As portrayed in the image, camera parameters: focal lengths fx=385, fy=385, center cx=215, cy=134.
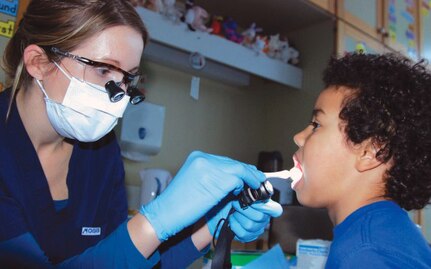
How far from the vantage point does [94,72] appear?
0.87 meters

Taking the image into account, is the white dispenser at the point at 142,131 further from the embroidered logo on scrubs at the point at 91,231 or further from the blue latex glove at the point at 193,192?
the blue latex glove at the point at 193,192

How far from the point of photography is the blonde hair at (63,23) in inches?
32.8

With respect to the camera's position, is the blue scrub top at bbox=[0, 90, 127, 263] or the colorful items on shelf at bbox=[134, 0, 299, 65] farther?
the colorful items on shelf at bbox=[134, 0, 299, 65]

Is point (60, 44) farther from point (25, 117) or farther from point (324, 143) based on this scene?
point (324, 143)

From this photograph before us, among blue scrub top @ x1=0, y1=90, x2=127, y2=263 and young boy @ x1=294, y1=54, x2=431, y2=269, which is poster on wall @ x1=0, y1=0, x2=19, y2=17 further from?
young boy @ x1=294, y1=54, x2=431, y2=269

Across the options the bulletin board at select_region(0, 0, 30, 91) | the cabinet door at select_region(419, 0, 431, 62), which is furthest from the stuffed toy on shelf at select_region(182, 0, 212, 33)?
the cabinet door at select_region(419, 0, 431, 62)

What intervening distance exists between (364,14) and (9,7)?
177 centimetres

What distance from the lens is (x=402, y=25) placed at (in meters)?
2.42

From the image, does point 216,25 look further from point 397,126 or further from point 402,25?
point 402,25

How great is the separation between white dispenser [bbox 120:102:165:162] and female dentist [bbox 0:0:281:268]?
672mm

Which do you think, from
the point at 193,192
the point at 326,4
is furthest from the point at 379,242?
the point at 326,4

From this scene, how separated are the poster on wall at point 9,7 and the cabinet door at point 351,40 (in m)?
1.43

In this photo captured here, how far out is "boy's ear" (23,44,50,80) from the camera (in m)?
0.86

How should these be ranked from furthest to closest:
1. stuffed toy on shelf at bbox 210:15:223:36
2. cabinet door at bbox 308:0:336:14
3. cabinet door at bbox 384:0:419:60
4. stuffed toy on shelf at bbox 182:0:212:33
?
cabinet door at bbox 384:0:419:60
cabinet door at bbox 308:0:336:14
stuffed toy on shelf at bbox 210:15:223:36
stuffed toy on shelf at bbox 182:0:212:33
